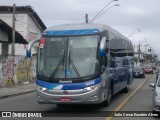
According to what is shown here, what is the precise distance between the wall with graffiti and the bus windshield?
15.4 meters

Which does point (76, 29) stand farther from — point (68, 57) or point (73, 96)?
point (73, 96)

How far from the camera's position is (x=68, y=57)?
1317 cm

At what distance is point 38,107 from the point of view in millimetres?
15312

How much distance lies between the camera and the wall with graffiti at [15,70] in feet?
94.0

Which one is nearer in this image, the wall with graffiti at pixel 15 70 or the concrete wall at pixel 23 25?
the wall with graffiti at pixel 15 70

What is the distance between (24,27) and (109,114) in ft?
123

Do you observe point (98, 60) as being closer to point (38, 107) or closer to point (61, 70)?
point (61, 70)

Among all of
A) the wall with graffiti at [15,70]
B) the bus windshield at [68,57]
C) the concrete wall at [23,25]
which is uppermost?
the concrete wall at [23,25]

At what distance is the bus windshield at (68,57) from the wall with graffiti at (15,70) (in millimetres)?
15429

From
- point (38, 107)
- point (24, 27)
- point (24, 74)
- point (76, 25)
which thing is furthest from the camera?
point (24, 27)

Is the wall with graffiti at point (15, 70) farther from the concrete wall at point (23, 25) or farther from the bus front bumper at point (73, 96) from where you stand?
the bus front bumper at point (73, 96)

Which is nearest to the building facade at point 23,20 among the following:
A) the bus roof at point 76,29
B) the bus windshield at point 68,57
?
the bus roof at point 76,29

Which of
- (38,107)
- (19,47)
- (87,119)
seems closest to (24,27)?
(19,47)

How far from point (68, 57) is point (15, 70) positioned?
18522 mm
